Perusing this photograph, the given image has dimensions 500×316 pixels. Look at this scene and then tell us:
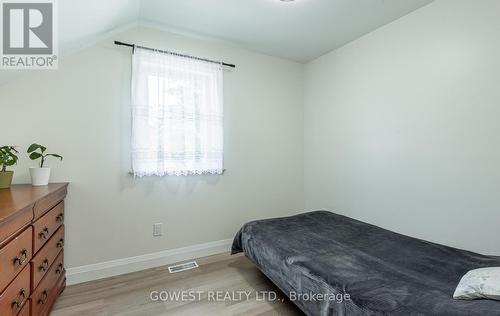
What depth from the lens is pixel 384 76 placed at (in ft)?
7.74

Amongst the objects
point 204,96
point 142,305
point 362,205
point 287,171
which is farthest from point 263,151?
point 142,305

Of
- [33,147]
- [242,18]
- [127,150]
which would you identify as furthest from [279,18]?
[33,147]

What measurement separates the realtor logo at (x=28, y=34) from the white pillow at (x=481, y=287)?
2729 mm

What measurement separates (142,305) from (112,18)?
2.31 meters

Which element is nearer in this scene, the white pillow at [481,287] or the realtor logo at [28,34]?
the white pillow at [481,287]

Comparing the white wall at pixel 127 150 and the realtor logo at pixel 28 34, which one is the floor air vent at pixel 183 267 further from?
the realtor logo at pixel 28 34

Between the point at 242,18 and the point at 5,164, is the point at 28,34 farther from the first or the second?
the point at 242,18

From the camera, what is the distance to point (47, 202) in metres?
1.53

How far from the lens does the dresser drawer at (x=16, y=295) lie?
103 centimetres

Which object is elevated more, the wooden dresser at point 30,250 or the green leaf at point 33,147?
the green leaf at point 33,147

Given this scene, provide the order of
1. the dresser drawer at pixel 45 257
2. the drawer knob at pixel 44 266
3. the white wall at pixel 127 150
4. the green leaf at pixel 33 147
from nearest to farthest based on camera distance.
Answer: the dresser drawer at pixel 45 257, the drawer knob at pixel 44 266, the green leaf at pixel 33 147, the white wall at pixel 127 150

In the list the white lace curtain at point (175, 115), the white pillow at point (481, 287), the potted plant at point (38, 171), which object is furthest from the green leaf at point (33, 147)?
the white pillow at point (481, 287)

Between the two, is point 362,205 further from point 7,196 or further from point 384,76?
point 7,196

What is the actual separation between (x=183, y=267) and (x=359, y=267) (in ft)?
5.50
